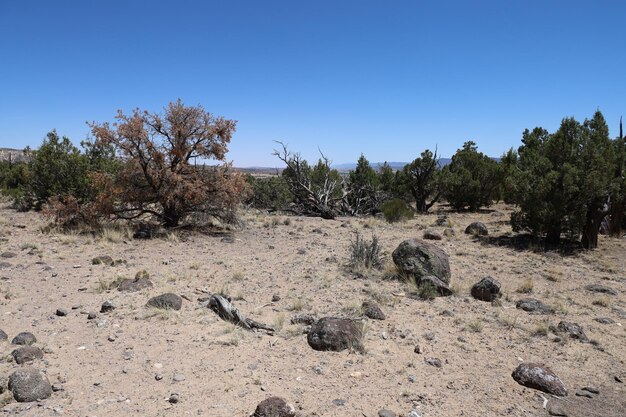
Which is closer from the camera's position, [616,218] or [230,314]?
[230,314]

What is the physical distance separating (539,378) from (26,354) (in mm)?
5821

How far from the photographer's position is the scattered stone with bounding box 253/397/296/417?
159 inches

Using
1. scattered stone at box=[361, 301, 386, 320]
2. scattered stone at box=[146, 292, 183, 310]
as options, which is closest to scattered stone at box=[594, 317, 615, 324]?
scattered stone at box=[361, 301, 386, 320]

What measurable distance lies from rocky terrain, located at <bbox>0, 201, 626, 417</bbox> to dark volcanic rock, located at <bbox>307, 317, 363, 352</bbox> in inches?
0.6

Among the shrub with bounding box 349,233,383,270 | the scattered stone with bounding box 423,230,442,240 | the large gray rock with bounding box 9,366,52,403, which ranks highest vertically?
the scattered stone with bounding box 423,230,442,240

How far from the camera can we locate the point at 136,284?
769 cm

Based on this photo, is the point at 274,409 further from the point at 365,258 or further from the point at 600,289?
the point at 600,289

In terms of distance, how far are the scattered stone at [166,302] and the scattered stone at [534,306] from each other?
5664 mm

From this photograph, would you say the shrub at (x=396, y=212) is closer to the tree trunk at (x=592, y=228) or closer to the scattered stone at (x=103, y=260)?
the tree trunk at (x=592, y=228)

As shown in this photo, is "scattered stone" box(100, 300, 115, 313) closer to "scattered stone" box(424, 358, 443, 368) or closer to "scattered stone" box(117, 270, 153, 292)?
"scattered stone" box(117, 270, 153, 292)

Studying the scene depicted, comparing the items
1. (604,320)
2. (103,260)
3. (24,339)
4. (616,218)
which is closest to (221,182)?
(103,260)

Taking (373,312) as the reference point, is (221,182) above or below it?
above

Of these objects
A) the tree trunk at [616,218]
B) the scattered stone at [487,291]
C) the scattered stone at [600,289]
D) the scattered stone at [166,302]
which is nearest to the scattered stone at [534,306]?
the scattered stone at [487,291]

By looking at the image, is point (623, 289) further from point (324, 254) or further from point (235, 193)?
point (235, 193)
